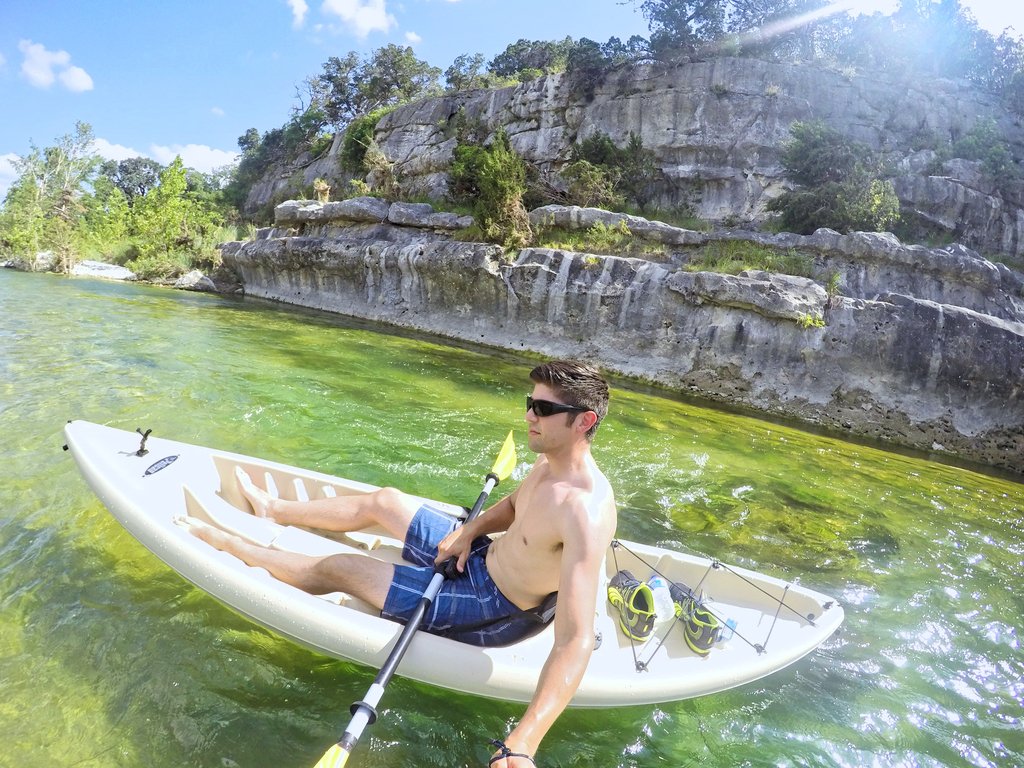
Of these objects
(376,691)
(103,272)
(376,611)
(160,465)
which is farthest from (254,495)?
(103,272)

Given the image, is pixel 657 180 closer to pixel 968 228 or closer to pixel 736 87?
pixel 736 87

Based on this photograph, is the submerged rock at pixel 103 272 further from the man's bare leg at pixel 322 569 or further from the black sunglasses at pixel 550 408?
the black sunglasses at pixel 550 408

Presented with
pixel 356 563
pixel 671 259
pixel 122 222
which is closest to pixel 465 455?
pixel 356 563

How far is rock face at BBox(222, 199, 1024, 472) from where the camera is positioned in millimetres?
10781

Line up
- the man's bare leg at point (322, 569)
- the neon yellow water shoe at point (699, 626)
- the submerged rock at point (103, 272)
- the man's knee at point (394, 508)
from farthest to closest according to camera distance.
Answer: the submerged rock at point (103, 272) → the man's knee at point (394, 508) → the neon yellow water shoe at point (699, 626) → the man's bare leg at point (322, 569)

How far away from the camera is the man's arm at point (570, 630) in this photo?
1.90 m

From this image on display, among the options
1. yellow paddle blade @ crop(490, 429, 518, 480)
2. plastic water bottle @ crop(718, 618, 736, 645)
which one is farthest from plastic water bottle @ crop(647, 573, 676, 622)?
yellow paddle blade @ crop(490, 429, 518, 480)

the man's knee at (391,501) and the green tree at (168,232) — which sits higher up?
the green tree at (168,232)

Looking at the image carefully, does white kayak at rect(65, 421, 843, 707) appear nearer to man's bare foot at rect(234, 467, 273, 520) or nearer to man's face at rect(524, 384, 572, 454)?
man's bare foot at rect(234, 467, 273, 520)

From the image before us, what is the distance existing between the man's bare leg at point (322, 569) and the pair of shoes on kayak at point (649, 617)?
1.23 metres

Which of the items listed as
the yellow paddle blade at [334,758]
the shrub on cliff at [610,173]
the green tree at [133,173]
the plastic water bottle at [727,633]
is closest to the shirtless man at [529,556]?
the yellow paddle blade at [334,758]

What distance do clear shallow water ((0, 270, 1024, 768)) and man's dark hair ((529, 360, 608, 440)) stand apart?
5.08 ft

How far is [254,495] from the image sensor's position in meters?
3.80

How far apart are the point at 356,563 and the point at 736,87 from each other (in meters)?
22.9
